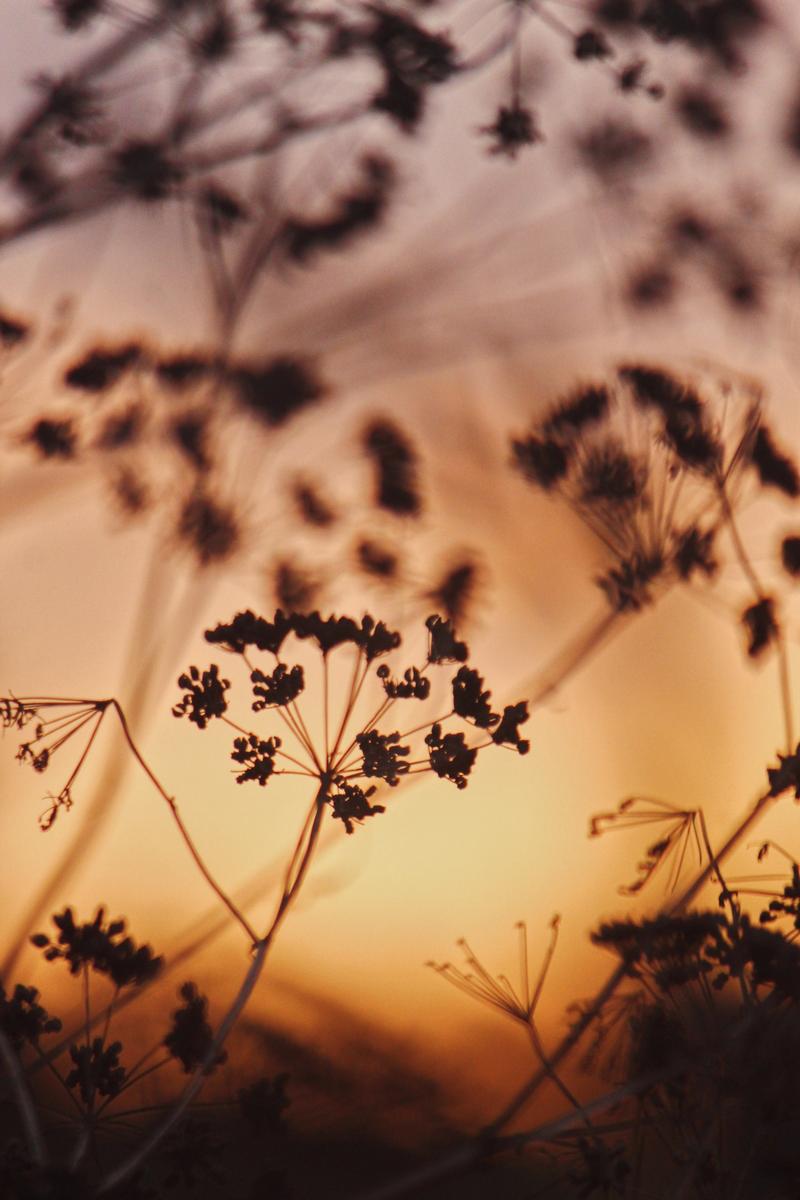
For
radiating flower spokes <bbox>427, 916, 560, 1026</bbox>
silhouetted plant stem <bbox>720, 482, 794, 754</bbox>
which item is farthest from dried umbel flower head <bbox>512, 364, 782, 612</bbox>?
radiating flower spokes <bbox>427, 916, 560, 1026</bbox>

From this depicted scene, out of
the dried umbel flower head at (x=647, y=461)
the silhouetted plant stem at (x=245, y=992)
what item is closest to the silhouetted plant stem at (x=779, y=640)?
the dried umbel flower head at (x=647, y=461)

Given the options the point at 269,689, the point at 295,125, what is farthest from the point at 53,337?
the point at 269,689

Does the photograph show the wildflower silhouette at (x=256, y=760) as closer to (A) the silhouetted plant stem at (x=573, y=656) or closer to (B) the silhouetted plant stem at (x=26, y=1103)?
(B) the silhouetted plant stem at (x=26, y=1103)

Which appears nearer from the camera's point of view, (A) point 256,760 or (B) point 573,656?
(A) point 256,760

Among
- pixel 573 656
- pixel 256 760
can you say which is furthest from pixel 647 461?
pixel 256 760

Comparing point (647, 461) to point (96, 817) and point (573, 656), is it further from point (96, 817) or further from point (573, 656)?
point (96, 817)

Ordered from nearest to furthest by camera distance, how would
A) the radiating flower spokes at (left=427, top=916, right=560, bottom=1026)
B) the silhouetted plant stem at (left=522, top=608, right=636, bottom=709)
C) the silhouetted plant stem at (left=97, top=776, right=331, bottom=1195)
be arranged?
the silhouetted plant stem at (left=97, top=776, right=331, bottom=1195) < the radiating flower spokes at (left=427, top=916, right=560, bottom=1026) < the silhouetted plant stem at (left=522, top=608, right=636, bottom=709)

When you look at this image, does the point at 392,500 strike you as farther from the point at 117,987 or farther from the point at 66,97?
the point at 117,987

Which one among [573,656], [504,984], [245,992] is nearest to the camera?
[245,992]

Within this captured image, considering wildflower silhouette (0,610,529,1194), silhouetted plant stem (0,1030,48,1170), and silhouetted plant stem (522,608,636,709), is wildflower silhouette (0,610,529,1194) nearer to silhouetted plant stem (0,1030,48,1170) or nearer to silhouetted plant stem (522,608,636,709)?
silhouetted plant stem (0,1030,48,1170)

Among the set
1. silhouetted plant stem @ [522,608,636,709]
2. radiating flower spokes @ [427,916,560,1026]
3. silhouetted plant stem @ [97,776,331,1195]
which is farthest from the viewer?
silhouetted plant stem @ [522,608,636,709]

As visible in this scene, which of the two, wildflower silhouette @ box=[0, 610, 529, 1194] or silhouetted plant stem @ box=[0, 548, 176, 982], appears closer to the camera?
wildflower silhouette @ box=[0, 610, 529, 1194]
